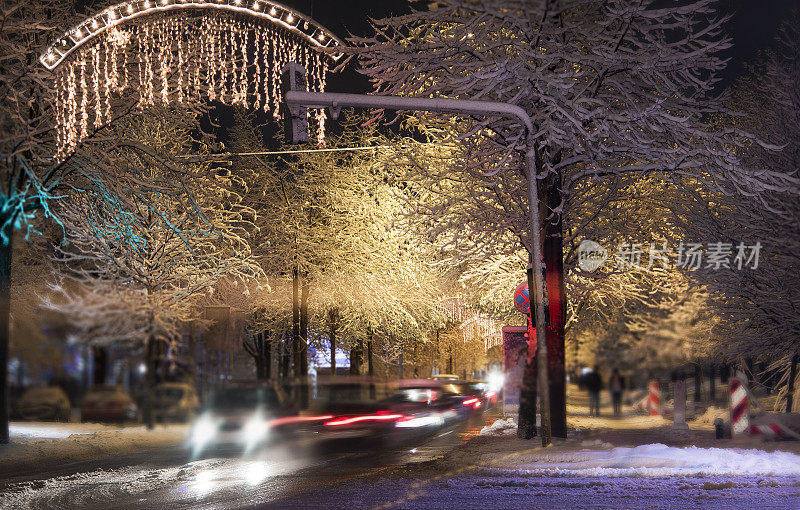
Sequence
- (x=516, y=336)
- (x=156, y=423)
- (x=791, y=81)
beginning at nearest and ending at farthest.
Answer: (x=156, y=423), (x=791, y=81), (x=516, y=336)

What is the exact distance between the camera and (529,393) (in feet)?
50.8

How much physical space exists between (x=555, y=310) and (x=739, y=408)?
12.6 ft

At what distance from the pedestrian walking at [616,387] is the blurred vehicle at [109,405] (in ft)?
32.0

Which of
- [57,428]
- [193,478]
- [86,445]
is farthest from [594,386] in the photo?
[57,428]

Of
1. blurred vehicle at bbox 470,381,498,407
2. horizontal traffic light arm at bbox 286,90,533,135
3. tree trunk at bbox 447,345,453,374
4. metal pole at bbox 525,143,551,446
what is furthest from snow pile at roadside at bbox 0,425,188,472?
tree trunk at bbox 447,345,453,374

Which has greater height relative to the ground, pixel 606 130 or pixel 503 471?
pixel 606 130

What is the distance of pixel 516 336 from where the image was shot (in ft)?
68.1

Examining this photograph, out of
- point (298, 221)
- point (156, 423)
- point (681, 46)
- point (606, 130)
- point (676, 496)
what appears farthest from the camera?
point (298, 221)

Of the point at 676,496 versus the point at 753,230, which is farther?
the point at 753,230

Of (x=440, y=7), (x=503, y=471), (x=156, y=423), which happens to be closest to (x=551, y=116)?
(x=440, y=7)

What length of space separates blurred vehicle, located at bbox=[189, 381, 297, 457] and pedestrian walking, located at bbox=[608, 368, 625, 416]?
679 cm

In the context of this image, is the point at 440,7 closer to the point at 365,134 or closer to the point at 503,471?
the point at 503,471

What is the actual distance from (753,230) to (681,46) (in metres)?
4.16

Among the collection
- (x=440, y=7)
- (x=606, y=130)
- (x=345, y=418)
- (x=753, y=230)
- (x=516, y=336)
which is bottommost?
(x=345, y=418)
